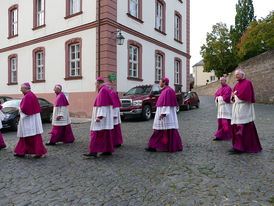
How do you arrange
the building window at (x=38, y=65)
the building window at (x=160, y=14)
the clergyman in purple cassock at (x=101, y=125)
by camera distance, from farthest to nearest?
the building window at (x=160, y=14)
the building window at (x=38, y=65)
the clergyman in purple cassock at (x=101, y=125)

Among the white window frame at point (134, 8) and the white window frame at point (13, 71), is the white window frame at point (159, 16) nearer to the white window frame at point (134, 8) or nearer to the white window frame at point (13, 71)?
the white window frame at point (134, 8)

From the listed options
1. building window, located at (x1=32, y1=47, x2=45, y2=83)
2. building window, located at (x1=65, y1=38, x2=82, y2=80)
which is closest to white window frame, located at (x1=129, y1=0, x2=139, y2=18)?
building window, located at (x1=65, y1=38, x2=82, y2=80)

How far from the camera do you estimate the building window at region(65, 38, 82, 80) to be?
51.0 feet

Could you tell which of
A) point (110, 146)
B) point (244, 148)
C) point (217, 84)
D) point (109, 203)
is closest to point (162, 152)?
point (110, 146)

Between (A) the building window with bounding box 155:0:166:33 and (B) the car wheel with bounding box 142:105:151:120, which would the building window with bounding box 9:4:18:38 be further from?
(B) the car wheel with bounding box 142:105:151:120

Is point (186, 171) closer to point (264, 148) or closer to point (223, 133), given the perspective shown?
Answer: point (264, 148)

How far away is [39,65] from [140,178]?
16.3 m

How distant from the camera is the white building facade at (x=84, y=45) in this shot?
14.9 m

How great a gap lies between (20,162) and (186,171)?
3.43 meters

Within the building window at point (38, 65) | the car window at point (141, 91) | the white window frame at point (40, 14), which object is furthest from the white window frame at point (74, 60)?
the car window at point (141, 91)

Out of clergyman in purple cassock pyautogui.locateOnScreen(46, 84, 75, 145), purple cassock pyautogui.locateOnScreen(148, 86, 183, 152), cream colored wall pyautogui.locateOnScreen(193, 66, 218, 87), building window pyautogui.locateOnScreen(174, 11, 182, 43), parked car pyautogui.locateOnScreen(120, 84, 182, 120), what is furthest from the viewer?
cream colored wall pyautogui.locateOnScreen(193, 66, 218, 87)

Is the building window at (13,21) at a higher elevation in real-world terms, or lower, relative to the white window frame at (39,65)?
higher

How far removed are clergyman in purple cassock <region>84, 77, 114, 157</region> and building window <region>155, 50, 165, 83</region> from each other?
13.6 m

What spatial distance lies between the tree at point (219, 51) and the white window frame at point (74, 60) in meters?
31.3
